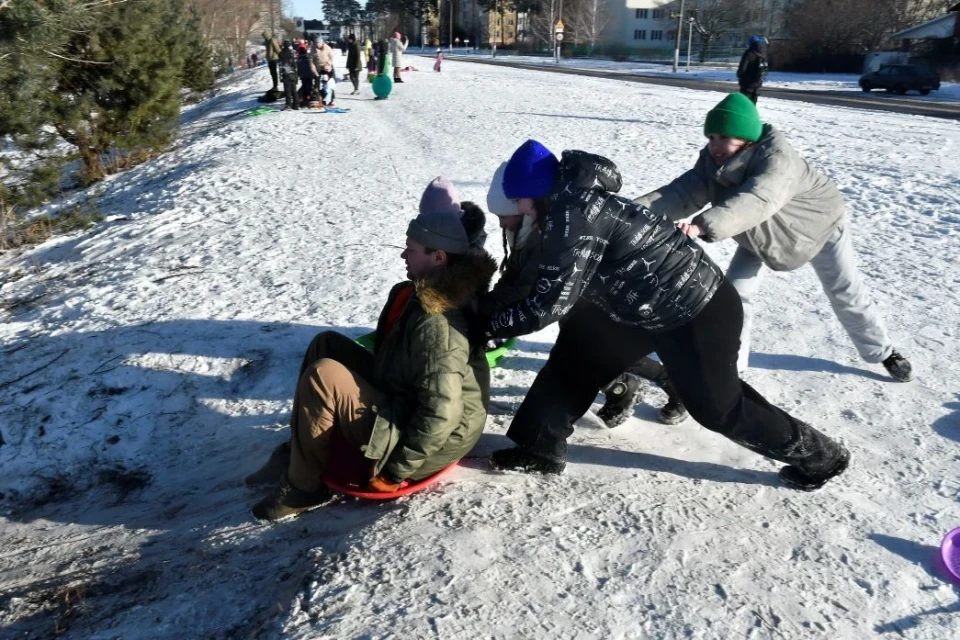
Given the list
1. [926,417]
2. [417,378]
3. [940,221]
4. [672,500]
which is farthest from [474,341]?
[940,221]

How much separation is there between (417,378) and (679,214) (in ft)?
5.92

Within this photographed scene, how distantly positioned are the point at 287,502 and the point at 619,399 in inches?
73.2

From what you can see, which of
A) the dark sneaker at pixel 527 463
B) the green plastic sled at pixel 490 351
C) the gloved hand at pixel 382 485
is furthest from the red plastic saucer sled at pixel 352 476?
the green plastic sled at pixel 490 351

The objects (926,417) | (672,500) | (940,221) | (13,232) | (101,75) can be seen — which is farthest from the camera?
(101,75)

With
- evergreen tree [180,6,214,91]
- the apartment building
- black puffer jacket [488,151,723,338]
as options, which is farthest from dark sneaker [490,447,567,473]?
the apartment building

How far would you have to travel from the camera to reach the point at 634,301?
308 cm

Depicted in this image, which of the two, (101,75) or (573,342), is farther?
(101,75)

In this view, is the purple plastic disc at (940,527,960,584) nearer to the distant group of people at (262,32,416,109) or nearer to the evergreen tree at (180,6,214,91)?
the distant group of people at (262,32,416,109)

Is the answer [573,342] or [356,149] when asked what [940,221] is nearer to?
[573,342]

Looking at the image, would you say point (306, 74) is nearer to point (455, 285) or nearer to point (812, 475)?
point (455, 285)

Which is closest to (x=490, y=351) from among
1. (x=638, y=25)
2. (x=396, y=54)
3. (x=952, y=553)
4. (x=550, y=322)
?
(x=550, y=322)

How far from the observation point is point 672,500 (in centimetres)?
336

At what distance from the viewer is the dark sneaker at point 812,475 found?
131 inches

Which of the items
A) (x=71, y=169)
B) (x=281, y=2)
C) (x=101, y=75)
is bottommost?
(x=71, y=169)
